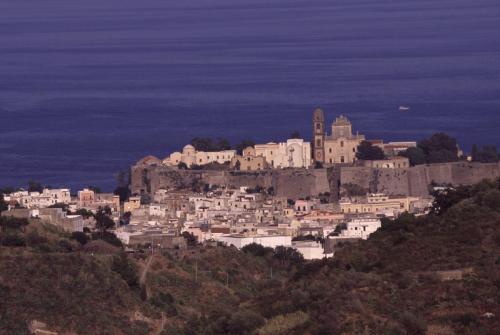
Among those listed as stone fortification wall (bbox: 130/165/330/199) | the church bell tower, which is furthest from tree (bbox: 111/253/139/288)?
the church bell tower

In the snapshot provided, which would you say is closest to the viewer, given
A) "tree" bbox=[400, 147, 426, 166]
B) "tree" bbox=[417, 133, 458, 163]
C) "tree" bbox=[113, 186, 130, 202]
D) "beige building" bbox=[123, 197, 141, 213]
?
"beige building" bbox=[123, 197, 141, 213]

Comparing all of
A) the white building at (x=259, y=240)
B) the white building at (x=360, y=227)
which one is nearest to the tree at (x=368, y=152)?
the white building at (x=360, y=227)

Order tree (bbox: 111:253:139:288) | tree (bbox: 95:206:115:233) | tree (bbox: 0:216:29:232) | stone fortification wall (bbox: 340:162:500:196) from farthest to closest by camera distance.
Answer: stone fortification wall (bbox: 340:162:500:196) → tree (bbox: 95:206:115:233) → tree (bbox: 0:216:29:232) → tree (bbox: 111:253:139:288)

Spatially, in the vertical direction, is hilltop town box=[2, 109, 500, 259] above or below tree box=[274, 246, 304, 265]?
Result: above

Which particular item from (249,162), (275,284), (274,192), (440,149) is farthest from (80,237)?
(440,149)

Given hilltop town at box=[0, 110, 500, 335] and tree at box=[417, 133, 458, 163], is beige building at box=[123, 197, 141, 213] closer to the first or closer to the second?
→ hilltop town at box=[0, 110, 500, 335]

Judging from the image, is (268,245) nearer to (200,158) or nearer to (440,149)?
(440,149)
